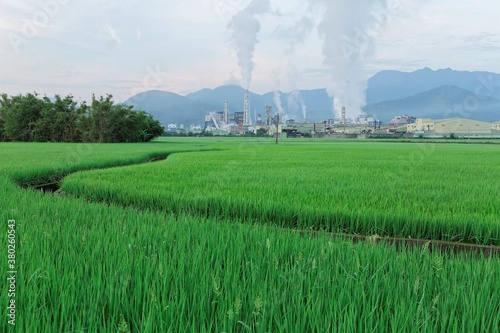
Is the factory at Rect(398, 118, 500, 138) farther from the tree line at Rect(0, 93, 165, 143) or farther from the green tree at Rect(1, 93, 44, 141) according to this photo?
the green tree at Rect(1, 93, 44, 141)

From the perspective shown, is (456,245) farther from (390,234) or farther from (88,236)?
(88,236)

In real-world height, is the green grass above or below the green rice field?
below

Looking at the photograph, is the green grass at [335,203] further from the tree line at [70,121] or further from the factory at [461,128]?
the factory at [461,128]

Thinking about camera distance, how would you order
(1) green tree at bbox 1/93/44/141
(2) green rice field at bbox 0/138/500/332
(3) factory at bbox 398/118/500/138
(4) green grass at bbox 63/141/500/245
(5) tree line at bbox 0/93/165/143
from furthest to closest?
(3) factory at bbox 398/118/500/138 < (1) green tree at bbox 1/93/44/141 < (5) tree line at bbox 0/93/165/143 < (4) green grass at bbox 63/141/500/245 < (2) green rice field at bbox 0/138/500/332

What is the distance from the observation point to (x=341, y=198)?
5.60 metres

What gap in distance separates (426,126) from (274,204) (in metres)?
119

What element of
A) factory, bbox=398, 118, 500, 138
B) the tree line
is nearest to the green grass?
the tree line

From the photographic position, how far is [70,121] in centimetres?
4153

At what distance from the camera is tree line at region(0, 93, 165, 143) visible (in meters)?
39.6

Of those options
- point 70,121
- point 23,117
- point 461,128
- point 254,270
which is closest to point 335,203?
point 254,270

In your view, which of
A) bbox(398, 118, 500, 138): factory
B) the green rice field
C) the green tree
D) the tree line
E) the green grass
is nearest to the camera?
the green rice field

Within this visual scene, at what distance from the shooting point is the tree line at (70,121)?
39594 millimetres

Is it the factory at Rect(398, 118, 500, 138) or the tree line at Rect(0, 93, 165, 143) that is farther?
the factory at Rect(398, 118, 500, 138)

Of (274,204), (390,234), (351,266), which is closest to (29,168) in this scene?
(274,204)
